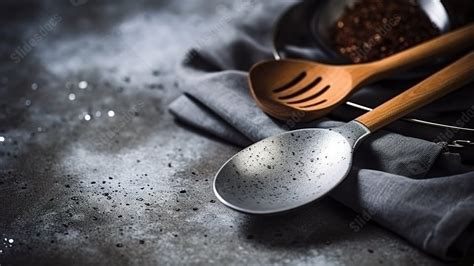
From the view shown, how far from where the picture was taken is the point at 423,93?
0.76 metres

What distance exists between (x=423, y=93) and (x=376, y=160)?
10 centimetres

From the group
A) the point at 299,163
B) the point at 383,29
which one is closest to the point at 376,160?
the point at 299,163

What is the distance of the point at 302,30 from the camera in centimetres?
99

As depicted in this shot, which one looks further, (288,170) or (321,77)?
(321,77)

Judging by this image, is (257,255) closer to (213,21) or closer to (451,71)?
(451,71)

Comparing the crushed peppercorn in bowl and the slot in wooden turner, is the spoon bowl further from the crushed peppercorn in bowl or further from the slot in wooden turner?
the crushed peppercorn in bowl

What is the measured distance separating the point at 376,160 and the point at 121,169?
0.30 meters

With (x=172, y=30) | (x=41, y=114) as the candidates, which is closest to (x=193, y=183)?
(x=41, y=114)

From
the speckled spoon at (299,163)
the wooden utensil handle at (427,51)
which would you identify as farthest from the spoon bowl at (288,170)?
the wooden utensil handle at (427,51)

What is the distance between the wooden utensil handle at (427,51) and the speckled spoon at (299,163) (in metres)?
0.06

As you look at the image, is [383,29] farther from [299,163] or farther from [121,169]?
[121,169]

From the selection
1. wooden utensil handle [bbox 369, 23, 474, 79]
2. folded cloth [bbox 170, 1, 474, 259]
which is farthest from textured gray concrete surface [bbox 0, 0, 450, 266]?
wooden utensil handle [bbox 369, 23, 474, 79]

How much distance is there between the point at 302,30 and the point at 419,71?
0.21 metres

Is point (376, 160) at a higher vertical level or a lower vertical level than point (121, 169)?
higher
